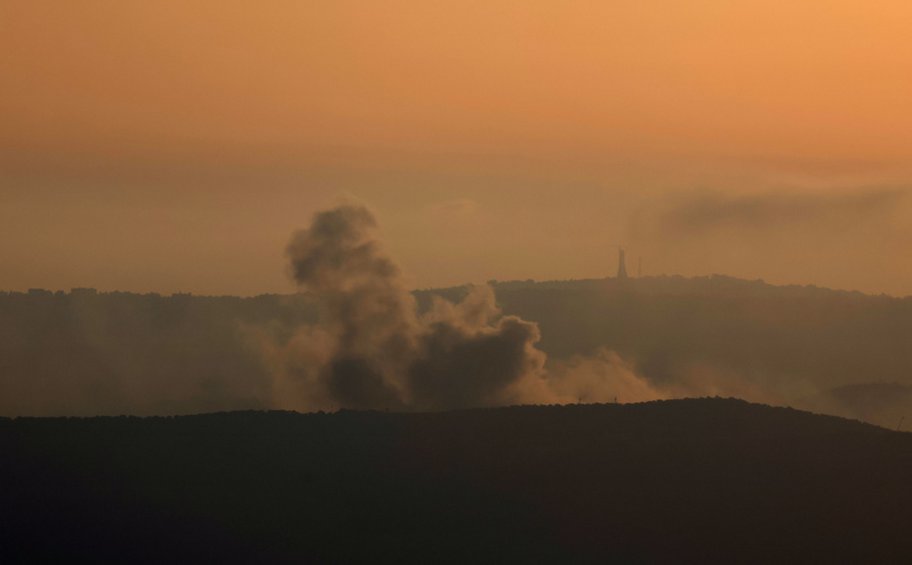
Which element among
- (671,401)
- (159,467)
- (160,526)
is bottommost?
(160,526)

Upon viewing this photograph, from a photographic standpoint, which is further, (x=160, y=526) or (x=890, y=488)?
(x=890, y=488)

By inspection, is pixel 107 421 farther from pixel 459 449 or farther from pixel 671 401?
pixel 671 401

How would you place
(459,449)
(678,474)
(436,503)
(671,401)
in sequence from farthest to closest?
(671,401)
(459,449)
(678,474)
(436,503)

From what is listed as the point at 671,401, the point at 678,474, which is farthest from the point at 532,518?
the point at 671,401

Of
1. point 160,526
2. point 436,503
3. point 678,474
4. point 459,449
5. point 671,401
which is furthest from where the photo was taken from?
point 671,401

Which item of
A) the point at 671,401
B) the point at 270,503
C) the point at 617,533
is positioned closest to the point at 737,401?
the point at 671,401

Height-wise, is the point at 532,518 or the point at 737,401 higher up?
the point at 737,401
